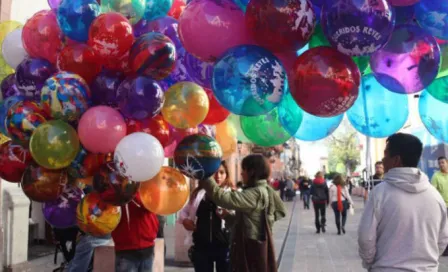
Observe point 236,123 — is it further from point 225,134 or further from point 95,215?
point 95,215

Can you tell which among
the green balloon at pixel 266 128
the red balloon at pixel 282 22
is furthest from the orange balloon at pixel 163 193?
the red balloon at pixel 282 22

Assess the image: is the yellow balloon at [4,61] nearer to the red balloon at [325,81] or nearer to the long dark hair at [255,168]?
the long dark hair at [255,168]

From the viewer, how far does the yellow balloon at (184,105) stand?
365cm

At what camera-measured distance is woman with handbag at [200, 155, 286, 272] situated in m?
3.99

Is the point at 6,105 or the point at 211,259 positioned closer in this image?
the point at 6,105

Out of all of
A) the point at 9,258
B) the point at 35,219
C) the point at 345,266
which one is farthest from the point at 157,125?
the point at 35,219

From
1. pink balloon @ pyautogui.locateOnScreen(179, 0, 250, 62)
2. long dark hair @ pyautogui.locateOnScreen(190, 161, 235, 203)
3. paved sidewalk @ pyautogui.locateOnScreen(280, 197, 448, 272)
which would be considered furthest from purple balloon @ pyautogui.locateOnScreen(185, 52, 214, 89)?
paved sidewalk @ pyautogui.locateOnScreen(280, 197, 448, 272)

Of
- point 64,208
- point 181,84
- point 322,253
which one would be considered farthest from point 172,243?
point 181,84

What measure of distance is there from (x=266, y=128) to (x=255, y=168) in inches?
14.5

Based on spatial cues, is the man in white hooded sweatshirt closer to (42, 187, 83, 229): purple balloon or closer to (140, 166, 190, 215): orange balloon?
(140, 166, 190, 215): orange balloon

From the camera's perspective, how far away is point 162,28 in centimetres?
391

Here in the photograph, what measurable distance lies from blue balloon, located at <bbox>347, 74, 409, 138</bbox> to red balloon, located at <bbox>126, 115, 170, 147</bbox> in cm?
148

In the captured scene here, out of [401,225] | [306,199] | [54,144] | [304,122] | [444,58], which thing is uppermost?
[444,58]

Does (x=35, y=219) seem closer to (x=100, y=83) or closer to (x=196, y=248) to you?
(x=196, y=248)
